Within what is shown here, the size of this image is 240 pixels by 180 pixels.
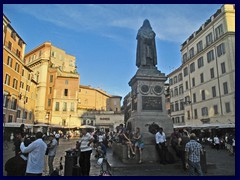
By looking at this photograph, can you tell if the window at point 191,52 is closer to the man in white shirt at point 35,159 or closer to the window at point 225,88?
the window at point 225,88

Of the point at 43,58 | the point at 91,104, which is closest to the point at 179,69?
the point at 91,104

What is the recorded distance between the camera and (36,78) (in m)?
49.3

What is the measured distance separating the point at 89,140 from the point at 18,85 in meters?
32.9

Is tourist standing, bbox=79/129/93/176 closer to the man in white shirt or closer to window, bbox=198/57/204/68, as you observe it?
the man in white shirt

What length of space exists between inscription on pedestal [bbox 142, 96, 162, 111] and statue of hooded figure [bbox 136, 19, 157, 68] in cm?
208

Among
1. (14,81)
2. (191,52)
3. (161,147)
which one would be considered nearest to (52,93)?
(14,81)

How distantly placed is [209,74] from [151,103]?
90.6ft

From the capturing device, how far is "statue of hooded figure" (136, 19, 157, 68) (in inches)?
460

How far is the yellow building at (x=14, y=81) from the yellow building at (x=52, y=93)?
20.1 feet

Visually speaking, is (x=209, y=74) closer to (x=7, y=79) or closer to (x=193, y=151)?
(x=193, y=151)

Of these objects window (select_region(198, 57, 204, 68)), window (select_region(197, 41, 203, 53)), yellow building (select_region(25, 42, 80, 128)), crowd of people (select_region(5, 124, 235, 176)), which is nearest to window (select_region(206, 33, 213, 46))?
window (select_region(197, 41, 203, 53))

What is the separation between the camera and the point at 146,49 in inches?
467

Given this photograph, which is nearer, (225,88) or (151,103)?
(151,103)

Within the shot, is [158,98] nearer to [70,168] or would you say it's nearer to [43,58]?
[70,168]
